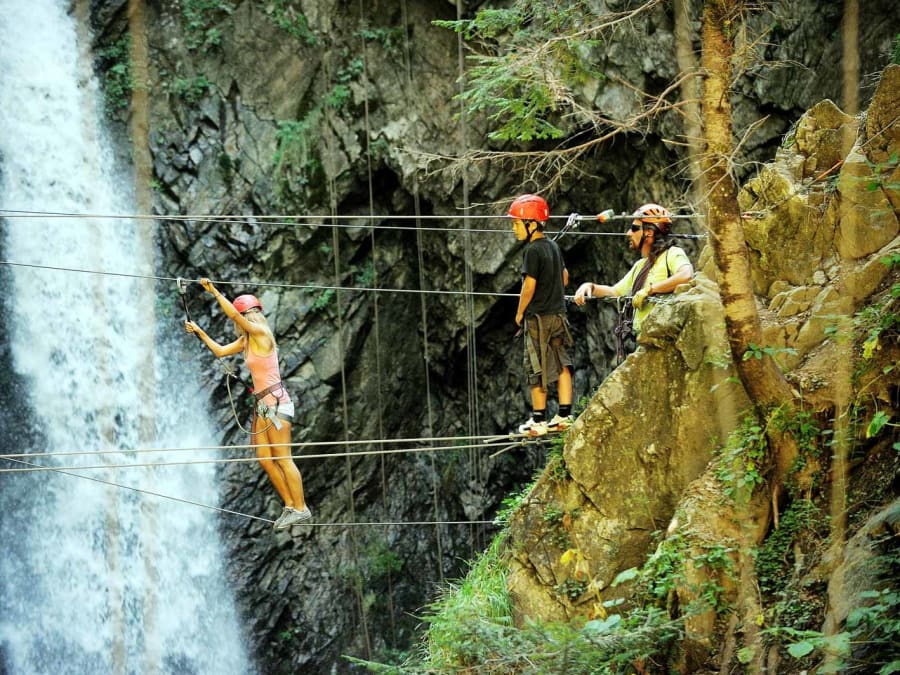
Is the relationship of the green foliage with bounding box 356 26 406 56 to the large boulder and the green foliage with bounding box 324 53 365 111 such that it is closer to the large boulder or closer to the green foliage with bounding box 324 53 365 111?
the green foliage with bounding box 324 53 365 111

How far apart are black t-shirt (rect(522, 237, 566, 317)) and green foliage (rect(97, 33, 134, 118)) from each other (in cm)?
879

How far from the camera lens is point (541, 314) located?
5.89 m

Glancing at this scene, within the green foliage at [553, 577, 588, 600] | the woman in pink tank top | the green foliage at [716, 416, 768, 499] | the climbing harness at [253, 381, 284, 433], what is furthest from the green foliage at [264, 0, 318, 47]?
the green foliage at [716, 416, 768, 499]

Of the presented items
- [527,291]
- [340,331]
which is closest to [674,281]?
[527,291]

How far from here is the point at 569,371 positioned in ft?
19.6

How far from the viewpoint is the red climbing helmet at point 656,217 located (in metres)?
5.56

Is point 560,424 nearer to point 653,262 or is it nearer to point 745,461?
point 653,262

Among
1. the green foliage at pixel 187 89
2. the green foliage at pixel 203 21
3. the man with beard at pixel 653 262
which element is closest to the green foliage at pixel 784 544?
the man with beard at pixel 653 262

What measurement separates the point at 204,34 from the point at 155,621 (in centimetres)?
860

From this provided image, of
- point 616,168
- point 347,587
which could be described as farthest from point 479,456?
point 616,168

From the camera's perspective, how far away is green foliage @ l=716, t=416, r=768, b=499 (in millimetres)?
4539

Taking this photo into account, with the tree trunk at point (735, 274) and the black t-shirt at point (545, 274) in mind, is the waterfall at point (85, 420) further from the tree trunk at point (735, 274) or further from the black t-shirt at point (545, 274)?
the tree trunk at point (735, 274)

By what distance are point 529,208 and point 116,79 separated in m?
8.94

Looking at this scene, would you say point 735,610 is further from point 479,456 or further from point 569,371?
point 479,456
